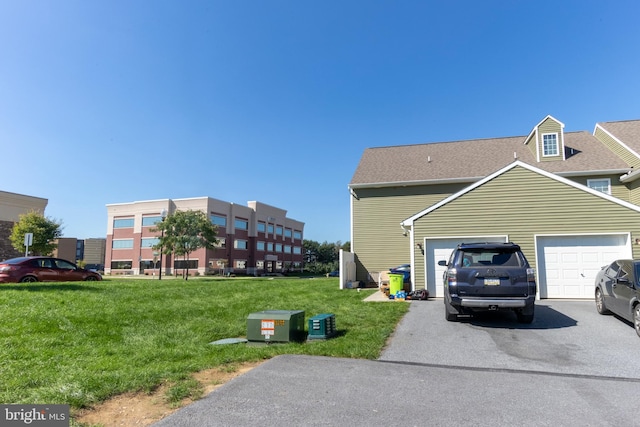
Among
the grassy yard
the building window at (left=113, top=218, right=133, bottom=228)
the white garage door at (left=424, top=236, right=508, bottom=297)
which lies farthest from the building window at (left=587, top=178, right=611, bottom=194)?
the building window at (left=113, top=218, right=133, bottom=228)

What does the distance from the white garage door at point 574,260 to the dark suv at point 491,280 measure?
5.52 m

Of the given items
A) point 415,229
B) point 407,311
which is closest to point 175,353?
point 407,311

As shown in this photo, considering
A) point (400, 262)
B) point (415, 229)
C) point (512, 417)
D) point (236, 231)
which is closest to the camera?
Result: point (512, 417)

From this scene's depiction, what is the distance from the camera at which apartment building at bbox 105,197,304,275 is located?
55.5 metres

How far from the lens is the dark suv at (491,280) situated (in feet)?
27.1

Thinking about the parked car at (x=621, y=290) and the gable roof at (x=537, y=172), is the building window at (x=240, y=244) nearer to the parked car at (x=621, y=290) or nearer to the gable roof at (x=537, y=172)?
the gable roof at (x=537, y=172)

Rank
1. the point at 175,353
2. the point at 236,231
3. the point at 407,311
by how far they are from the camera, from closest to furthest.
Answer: the point at 175,353 → the point at 407,311 → the point at 236,231

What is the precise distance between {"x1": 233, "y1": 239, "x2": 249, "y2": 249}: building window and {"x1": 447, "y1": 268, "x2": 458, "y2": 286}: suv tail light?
55.2m

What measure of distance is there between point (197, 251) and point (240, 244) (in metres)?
9.62

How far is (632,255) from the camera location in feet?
42.0

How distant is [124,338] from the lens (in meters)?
7.66

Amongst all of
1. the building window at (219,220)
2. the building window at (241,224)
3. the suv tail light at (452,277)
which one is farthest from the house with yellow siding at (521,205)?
the building window at (241,224)

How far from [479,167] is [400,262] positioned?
6814 mm

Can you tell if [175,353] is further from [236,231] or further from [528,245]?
[236,231]
